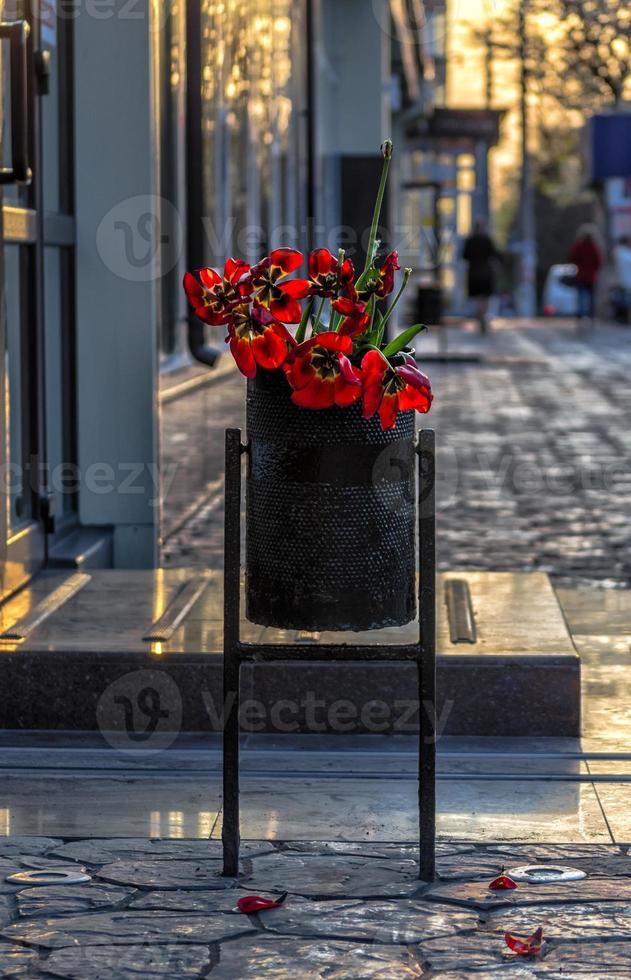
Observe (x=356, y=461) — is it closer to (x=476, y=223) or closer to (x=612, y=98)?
(x=476, y=223)

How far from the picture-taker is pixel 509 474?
11609 mm

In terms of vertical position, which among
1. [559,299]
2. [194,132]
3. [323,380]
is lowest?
[559,299]

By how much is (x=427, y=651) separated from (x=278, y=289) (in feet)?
2.59

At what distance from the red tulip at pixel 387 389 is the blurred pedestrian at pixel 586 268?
1257 inches

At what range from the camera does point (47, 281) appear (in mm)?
6930

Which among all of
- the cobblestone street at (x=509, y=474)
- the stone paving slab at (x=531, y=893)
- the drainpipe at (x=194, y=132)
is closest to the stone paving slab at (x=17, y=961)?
the stone paving slab at (x=531, y=893)

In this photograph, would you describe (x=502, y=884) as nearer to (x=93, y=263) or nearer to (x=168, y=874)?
(x=168, y=874)

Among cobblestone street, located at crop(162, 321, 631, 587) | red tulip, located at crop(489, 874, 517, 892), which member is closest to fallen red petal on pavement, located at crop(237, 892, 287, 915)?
red tulip, located at crop(489, 874, 517, 892)

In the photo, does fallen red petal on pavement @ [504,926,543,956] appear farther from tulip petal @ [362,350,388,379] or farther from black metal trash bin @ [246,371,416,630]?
tulip petal @ [362,350,388,379]

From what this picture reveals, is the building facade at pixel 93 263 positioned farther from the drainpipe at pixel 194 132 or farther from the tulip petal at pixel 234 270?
the tulip petal at pixel 234 270

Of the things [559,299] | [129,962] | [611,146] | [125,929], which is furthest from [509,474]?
[559,299]

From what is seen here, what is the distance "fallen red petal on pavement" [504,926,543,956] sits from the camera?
10.9ft

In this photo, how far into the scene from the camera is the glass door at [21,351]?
589cm

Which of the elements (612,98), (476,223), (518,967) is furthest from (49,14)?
(612,98)
